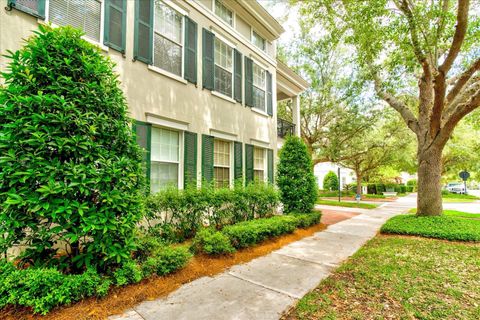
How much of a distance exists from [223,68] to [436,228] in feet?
28.3

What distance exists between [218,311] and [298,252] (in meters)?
3.09

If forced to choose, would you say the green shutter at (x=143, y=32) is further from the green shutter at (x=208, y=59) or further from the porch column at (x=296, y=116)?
the porch column at (x=296, y=116)

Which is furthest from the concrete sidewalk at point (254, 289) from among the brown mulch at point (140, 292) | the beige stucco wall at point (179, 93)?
the beige stucco wall at point (179, 93)

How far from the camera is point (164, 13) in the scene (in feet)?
21.7

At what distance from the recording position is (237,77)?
8.84 meters

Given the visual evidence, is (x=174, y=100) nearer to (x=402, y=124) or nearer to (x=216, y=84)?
(x=216, y=84)

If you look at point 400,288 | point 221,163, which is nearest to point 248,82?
point 221,163

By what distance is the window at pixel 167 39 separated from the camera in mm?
6442

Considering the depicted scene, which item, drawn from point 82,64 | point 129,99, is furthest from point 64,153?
point 129,99

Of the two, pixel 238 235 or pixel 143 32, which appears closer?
pixel 238 235

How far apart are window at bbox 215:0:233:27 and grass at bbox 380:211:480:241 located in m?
9.08

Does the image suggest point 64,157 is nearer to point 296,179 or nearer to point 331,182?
point 296,179

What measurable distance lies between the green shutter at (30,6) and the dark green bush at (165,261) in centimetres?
483

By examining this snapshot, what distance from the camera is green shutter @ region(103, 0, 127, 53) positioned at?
5.36 meters
